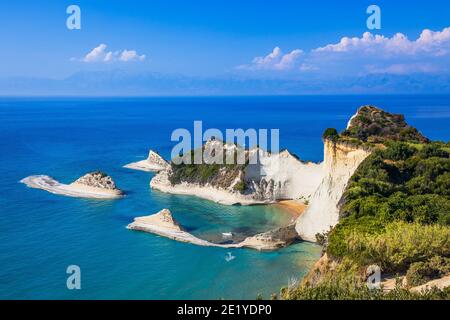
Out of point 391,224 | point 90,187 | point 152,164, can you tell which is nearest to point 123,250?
point 90,187

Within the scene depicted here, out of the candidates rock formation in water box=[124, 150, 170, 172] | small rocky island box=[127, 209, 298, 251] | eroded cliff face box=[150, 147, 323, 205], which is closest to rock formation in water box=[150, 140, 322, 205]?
eroded cliff face box=[150, 147, 323, 205]

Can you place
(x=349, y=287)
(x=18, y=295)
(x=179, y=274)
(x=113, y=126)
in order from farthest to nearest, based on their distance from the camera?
1. (x=113, y=126)
2. (x=179, y=274)
3. (x=18, y=295)
4. (x=349, y=287)

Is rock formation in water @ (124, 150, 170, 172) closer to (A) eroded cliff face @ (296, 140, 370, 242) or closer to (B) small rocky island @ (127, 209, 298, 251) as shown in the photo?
(B) small rocky island @ (127, 209, 298, 251)

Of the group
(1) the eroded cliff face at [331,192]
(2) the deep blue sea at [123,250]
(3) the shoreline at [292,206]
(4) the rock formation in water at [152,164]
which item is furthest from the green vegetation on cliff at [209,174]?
(1) the eroded cliff face at [331,192]
